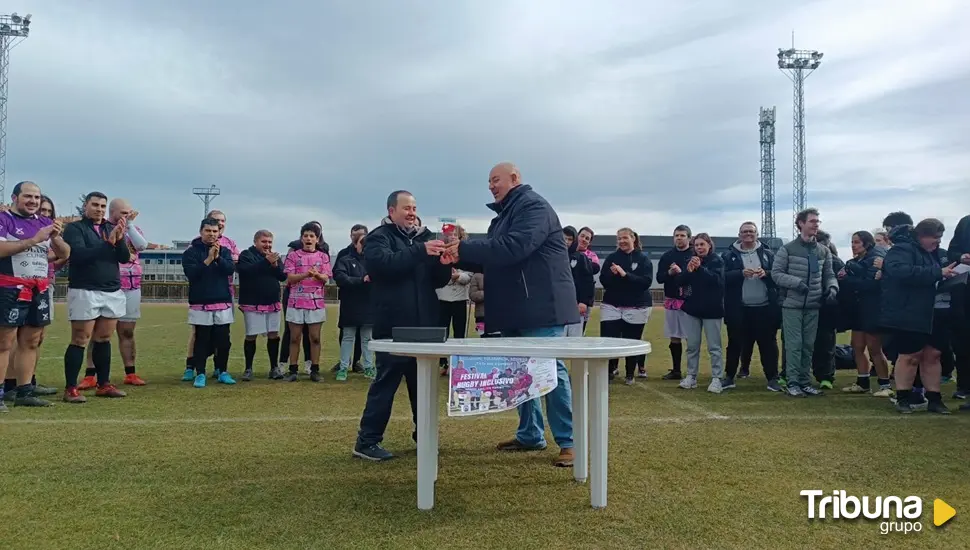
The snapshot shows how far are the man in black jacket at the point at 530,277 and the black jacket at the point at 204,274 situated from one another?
15.4ft

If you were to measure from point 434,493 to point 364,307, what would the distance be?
5188 millimetres

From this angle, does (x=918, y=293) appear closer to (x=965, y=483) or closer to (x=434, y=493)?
(x=965, y=483)

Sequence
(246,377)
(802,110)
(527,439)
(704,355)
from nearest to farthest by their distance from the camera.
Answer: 1. (527,439)
2. (246,377)
3. (704,355)
4. (802,110)

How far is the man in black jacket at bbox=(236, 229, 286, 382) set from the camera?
27.3ft

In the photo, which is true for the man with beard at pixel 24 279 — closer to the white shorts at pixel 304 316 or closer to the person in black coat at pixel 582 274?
the white shorts at pixel 304 316

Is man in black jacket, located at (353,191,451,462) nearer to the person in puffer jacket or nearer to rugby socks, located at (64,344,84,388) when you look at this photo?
rugby socks, located at (64,344,84,388)

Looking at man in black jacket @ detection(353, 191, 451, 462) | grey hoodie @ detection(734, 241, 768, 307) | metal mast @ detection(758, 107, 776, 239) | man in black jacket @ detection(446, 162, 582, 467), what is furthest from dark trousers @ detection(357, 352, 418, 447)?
metal mast @ detection(758, 107, 776, 239)

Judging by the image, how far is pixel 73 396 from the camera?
21.1 feet

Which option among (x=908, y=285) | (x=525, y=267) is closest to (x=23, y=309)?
(x=525, y=267)

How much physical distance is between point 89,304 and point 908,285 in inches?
318

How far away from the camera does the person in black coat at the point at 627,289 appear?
27.4 feet

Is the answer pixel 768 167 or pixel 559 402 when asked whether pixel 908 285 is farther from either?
pixel 768 167

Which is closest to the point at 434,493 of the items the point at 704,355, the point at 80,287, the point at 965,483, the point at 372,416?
the point at 372,416

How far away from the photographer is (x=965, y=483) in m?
3.85
